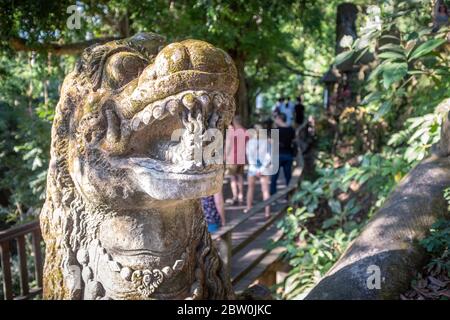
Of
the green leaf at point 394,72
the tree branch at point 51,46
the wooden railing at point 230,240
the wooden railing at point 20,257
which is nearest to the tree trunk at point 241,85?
the tree branch at point 51,46

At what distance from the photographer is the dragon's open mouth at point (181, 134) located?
1633mm

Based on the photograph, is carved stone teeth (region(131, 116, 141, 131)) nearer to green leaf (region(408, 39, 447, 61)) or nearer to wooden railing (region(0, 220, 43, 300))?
green leaf (region(408, 39, 447, 61))

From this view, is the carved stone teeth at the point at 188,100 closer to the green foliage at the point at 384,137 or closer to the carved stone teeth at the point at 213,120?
the carved stone teeth at the point at 213,120

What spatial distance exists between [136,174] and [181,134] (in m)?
0.23

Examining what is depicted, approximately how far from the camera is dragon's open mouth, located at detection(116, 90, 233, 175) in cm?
163

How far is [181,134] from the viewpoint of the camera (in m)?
1.70

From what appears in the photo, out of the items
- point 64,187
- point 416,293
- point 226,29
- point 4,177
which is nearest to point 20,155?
point 4,177

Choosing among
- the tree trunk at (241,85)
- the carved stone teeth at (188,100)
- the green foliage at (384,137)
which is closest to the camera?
the carved stone teeth at (188,100)

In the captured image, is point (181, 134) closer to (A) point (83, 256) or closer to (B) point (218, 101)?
(B) point (218, 101)

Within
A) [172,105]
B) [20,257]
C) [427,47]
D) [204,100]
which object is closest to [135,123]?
[172,105]

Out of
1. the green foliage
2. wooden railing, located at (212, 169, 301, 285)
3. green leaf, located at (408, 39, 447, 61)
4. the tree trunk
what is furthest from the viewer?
the tree trunk

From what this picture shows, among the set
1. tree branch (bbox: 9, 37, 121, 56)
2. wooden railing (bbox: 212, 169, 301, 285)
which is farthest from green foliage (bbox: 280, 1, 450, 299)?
tree branch (bbox: 9, 37, 121, 56)

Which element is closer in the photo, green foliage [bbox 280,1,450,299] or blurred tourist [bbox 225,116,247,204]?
blurred tourist [bbox 225,116,247,204]

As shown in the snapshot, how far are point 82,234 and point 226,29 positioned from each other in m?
5.09
